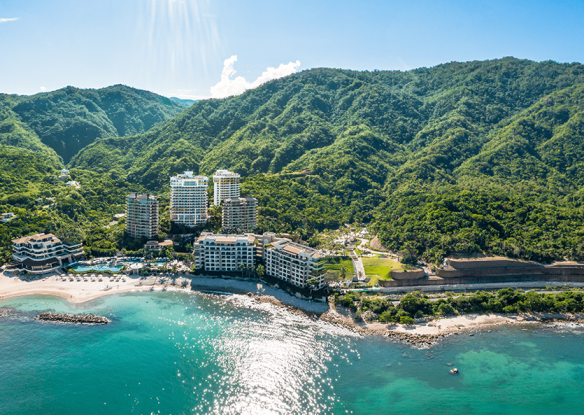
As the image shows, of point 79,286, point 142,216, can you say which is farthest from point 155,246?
point 79,286

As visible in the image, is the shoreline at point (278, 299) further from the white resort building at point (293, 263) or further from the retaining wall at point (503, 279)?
the retaining wall at point (503, 279)

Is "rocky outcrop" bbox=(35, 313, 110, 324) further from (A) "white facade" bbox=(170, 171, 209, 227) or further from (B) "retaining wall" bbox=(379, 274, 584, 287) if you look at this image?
(B) "retaining wall" bbox=(379, 274, 584, 287)

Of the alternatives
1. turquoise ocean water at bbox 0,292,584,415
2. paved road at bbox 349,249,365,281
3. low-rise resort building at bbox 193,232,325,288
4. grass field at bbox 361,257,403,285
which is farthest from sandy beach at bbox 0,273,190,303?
grass field at bbox 361,257,403,285

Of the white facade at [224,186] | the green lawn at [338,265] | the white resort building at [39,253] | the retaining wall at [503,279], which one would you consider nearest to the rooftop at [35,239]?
the white resort building at [39,253]

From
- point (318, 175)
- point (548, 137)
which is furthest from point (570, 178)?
point (318, 175)

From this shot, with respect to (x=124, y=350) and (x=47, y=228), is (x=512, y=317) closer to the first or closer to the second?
(x=124, y=350)

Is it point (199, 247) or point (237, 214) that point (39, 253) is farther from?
point (237, 214)
